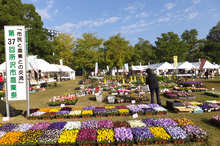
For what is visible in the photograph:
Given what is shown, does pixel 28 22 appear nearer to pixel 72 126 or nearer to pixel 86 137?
pixel 72 126

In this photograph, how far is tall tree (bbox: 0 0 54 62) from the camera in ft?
78.6

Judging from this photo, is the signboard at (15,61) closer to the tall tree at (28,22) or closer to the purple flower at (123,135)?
the purple flower at (123,135)

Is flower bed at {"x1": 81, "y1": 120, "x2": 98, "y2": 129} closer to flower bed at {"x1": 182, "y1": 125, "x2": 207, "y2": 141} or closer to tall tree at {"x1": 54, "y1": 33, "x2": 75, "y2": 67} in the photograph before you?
flower bed at {"x1": 182, "y1": 125, "x2": 207, "y2": 141}

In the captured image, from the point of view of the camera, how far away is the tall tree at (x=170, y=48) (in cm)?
5219

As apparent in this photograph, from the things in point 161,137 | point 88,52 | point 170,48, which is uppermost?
point 170,48

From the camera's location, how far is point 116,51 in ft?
139

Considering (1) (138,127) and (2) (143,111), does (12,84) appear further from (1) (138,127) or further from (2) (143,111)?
(2) (143,111)

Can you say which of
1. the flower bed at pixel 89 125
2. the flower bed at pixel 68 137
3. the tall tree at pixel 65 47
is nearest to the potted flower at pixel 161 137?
the flower bed at pixel 89 125

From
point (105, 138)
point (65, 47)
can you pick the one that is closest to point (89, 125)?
point (105, 138)

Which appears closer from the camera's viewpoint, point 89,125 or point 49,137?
point 49,137

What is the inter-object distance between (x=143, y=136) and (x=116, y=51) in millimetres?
39172

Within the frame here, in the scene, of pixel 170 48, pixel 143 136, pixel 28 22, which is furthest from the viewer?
pixel 170 48

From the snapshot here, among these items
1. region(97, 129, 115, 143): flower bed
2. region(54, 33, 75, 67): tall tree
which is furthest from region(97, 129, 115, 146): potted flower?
region(54, 33, 75, 67): tall tree

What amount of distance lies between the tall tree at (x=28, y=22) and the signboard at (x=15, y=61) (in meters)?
22.2
